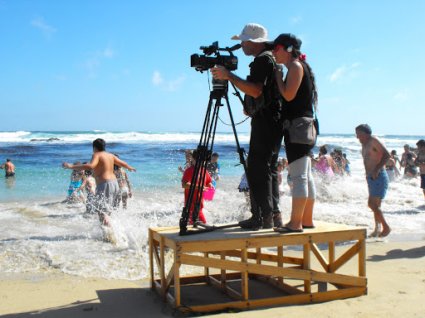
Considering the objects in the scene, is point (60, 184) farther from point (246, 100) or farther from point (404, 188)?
point (246, 100)

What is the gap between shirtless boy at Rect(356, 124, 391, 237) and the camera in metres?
7.73

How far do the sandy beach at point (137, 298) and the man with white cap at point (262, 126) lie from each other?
900 millimetres

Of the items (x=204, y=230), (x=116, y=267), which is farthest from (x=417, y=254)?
(x=116, y=267)

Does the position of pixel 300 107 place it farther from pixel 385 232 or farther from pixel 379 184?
pixel 385 232

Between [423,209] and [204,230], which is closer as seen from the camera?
[204,230]

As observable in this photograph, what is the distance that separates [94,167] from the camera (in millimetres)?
8078

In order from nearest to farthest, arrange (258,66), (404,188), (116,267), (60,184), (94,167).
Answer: (258,66), (116,267), (94,167), (404,188), (60,184)

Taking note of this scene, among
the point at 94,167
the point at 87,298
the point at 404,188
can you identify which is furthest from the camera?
the point at 404,188

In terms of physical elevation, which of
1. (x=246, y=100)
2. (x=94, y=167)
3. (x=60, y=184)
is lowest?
(x=60, y=184)

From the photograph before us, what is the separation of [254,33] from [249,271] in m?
2.07

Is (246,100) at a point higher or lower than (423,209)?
higher

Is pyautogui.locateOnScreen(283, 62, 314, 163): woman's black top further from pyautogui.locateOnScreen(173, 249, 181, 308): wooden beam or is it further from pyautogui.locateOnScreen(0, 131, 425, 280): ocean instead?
pyautogui.locateOnScreen(0, 131, 425, 280): ocean

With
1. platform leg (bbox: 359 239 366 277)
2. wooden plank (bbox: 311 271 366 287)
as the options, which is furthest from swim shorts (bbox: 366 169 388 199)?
wooden plank (bbox: 311 271 366 287)

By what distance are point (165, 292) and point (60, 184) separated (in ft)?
46.2
